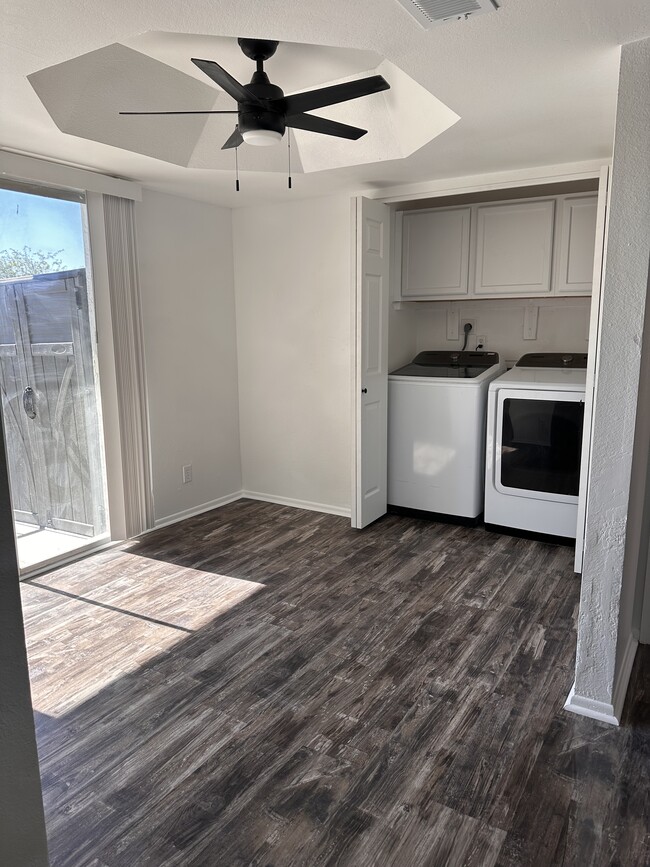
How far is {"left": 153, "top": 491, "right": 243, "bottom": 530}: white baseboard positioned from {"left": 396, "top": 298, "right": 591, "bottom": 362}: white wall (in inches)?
75.5

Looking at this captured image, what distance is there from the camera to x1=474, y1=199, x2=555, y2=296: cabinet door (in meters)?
3.74

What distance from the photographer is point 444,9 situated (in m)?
1.66

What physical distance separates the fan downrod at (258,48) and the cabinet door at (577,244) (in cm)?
211

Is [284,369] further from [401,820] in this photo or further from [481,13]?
[401,820]

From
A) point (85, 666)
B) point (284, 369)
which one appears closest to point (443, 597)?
point (85, 666)

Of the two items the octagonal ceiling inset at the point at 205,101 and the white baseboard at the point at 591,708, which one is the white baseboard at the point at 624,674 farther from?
the octagonal ceiling inset at the point at 205,101

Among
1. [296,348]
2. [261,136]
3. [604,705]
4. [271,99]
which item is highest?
[271,99]

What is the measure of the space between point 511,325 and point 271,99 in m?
2.60

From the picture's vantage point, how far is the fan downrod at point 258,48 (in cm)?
233

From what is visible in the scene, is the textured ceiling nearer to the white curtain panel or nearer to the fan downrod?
the fan downrod

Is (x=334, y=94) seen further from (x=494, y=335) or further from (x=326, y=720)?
(x=494, y=335)

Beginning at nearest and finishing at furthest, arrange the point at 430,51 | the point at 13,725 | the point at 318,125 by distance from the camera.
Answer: the point at 13,725 → the point at 430,51 → the point at 318,125

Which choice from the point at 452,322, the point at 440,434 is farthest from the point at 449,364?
the point at 440,434

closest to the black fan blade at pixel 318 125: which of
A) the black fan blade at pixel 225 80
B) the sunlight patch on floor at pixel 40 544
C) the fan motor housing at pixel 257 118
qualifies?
the fan motor housing at pixel 257 118
